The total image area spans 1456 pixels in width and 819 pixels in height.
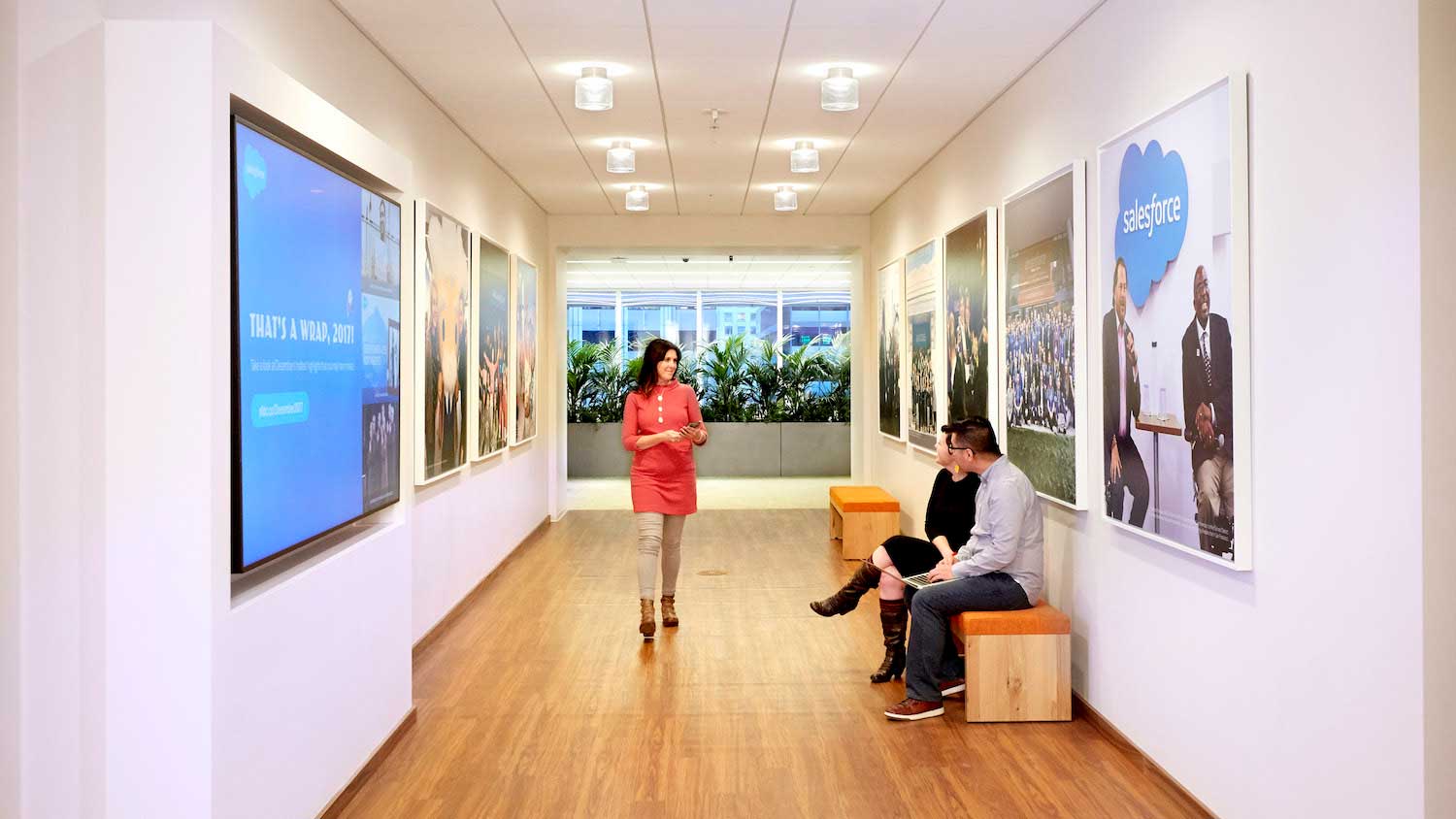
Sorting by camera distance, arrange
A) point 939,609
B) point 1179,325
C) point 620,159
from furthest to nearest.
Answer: point 620,159 → point 939,609 → point 1179,325

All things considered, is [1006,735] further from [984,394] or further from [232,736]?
[232,736]

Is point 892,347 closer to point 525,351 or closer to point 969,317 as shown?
point 969,317

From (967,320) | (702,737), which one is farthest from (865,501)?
(702,737)

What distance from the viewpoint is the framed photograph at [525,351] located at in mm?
9383

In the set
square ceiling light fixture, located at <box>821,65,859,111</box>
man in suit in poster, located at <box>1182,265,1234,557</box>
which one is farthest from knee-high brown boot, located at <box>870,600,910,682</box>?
square ceiling light fixture, located at <box>821,65,859,111</box>

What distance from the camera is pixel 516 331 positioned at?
929 cm

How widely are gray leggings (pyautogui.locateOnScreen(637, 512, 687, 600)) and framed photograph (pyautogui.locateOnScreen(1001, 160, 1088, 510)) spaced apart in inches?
75.8

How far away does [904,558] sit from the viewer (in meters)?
5.70

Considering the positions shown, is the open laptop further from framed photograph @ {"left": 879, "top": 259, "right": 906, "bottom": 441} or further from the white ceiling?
framed photograph @ {"left": 879, "top": 259, "right": 906, "bottom": 441}
